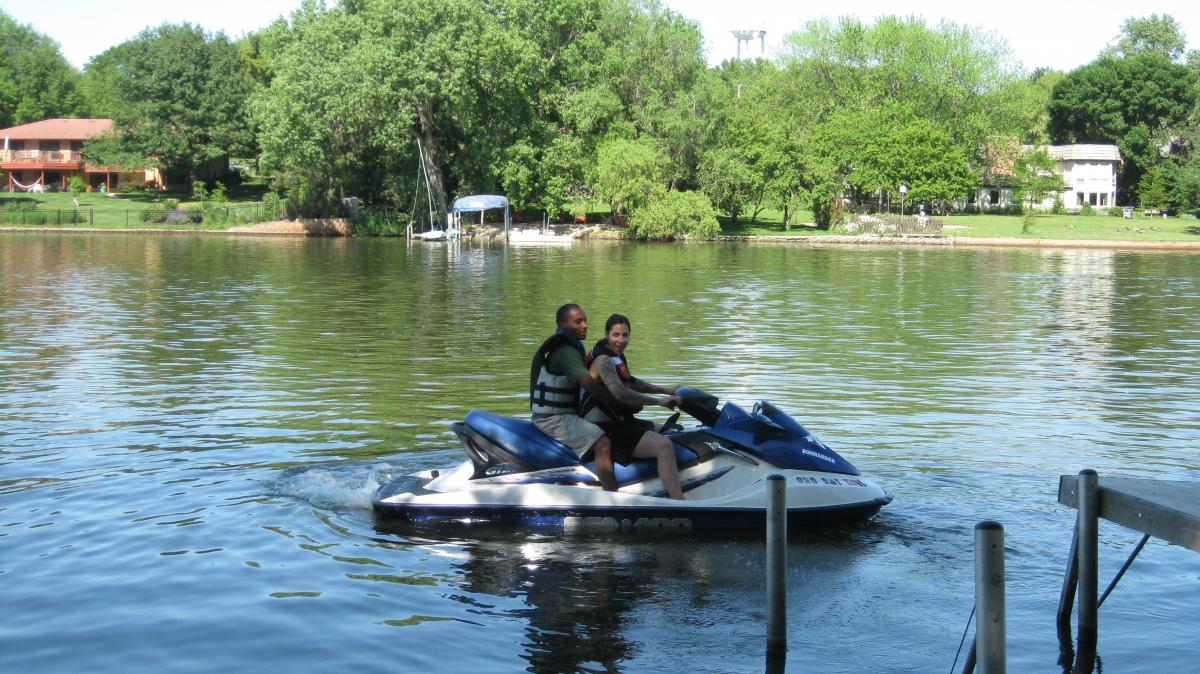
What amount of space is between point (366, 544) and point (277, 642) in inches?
81.0

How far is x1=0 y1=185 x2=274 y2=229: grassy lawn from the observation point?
239 feet

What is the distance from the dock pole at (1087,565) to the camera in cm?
716

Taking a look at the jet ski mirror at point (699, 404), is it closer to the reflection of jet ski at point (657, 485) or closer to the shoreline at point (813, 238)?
the reflection of jet ski at point (657, 485)

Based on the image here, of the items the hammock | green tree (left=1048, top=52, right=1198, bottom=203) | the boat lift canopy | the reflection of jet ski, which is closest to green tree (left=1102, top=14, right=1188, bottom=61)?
green tree (left=1048, top=52, right=1198, bottom=203)

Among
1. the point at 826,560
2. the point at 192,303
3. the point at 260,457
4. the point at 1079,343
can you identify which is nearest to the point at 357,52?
the point at 192,303

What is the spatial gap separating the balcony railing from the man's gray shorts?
309 ft

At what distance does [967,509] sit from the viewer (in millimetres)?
10703

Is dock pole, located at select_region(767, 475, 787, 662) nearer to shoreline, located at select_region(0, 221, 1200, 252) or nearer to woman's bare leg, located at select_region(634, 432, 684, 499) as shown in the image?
woman's bare leg, located at select_region(634, 432, 684, 499)

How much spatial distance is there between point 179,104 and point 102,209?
8914mm

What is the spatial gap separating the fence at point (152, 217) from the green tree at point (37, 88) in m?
33.3

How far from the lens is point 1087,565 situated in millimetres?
7445

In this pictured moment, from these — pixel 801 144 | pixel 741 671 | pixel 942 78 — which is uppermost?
pixel 942 78

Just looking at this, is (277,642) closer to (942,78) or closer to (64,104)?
(942,78)

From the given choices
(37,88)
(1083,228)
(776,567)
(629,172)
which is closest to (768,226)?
(629,172)
